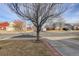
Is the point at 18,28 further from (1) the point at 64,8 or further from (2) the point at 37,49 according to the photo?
(1) the point at 64,8

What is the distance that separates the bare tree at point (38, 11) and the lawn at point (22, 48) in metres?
0.18

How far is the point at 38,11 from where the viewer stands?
2.56 metres

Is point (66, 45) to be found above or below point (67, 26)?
below

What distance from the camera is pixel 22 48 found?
2572mm

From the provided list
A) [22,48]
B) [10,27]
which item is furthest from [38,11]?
[22,48]

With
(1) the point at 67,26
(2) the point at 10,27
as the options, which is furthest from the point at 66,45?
(2) the point at 10,27

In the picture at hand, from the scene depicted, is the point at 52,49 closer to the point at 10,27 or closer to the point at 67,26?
the point at 67,26

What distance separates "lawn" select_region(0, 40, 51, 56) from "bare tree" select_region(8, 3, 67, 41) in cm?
18

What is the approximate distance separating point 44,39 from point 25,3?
512 millimetres

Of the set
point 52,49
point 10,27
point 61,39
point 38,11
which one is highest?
point 38,11

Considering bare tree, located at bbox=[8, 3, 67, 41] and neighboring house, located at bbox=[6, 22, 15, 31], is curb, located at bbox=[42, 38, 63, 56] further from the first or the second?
neighboring house, located at bbox=[6, 22, 15, 31]

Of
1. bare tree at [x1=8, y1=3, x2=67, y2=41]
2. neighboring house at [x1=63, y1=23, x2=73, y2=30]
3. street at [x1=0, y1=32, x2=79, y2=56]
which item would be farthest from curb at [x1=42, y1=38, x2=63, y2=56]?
neighboring house at [x1=63, y1=23, x2=73, y2=30]

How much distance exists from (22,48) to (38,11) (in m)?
0.51

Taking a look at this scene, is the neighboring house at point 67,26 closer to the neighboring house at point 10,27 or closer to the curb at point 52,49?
the curb at point 52,49
